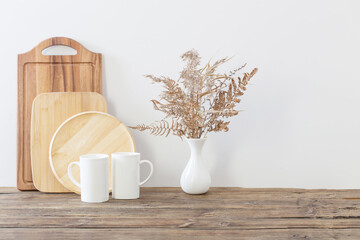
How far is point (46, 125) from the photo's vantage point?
1.25m

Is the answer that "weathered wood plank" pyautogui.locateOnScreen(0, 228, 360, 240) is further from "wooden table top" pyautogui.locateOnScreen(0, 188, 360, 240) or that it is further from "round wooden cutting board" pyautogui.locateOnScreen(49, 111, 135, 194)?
"round wooden cutting board" pyautogui.locateOnScreen(49, 111, 135, 194)

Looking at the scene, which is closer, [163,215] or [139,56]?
[163,215]

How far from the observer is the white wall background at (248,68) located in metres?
1.31

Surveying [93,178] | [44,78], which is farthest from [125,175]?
[44,78]

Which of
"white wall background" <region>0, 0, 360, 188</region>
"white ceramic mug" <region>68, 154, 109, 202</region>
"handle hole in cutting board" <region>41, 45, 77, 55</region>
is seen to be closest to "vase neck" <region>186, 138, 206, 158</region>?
"white wall background" <region>0, 0, 360, 188</region>

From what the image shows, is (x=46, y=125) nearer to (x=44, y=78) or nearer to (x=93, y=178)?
(x=44, y=78)

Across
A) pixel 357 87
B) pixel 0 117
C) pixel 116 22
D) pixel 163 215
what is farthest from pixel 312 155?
pixel 0 117

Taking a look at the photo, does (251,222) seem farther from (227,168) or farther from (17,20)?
(17,20)

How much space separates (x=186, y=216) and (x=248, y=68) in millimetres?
581

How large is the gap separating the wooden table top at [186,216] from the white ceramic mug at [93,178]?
3 centimetres

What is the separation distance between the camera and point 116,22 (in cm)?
132

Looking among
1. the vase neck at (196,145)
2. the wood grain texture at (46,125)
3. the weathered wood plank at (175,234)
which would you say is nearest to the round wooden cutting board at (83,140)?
the wood grain texture at (46,125)

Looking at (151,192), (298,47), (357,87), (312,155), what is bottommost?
(151,192)

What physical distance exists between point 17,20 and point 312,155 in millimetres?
1137
